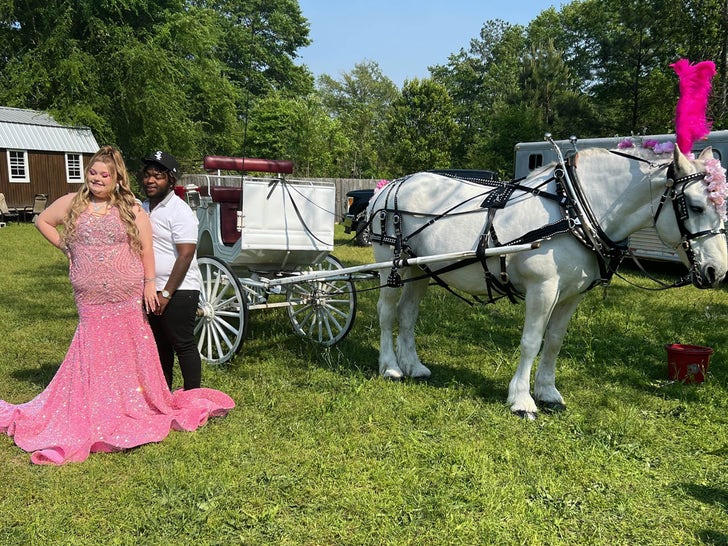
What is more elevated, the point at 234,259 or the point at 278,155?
the point at 278,155

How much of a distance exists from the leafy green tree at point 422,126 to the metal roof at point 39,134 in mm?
20662

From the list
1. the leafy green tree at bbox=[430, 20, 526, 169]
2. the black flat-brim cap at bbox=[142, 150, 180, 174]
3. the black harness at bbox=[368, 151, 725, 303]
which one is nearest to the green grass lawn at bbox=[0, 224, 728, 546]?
the black harness at bbox=[368, 151, 725, 303]

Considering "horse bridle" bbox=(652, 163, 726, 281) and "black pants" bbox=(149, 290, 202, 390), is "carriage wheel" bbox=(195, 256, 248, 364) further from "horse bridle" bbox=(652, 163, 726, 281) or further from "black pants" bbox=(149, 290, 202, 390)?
"horse bridle" bbox=(652, 163, 726, 281)

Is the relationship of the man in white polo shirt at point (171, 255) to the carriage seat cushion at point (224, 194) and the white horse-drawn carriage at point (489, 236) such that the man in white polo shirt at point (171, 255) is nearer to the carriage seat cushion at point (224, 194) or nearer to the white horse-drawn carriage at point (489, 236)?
the white horse-drawn carriage at point (489, 236)

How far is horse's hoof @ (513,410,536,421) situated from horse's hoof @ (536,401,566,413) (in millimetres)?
272

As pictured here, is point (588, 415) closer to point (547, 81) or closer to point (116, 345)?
point (116, 345)

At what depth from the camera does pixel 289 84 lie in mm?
51031

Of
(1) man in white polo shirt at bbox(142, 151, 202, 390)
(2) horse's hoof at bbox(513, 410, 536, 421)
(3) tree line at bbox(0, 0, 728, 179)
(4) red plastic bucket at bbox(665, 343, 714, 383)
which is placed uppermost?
(3) tree line at bbox(0, 0, 728, 179)

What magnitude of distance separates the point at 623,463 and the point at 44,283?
9.46 metres

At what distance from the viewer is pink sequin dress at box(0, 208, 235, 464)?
3955 millimetres

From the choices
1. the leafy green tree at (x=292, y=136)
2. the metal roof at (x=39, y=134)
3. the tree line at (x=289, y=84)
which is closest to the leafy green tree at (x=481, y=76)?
the tree line at (x=289, y=84)

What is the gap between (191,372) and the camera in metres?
4.64

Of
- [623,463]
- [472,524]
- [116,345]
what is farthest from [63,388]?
[623,463]

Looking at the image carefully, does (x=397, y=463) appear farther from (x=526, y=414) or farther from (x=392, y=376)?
(x=392, y=376)
